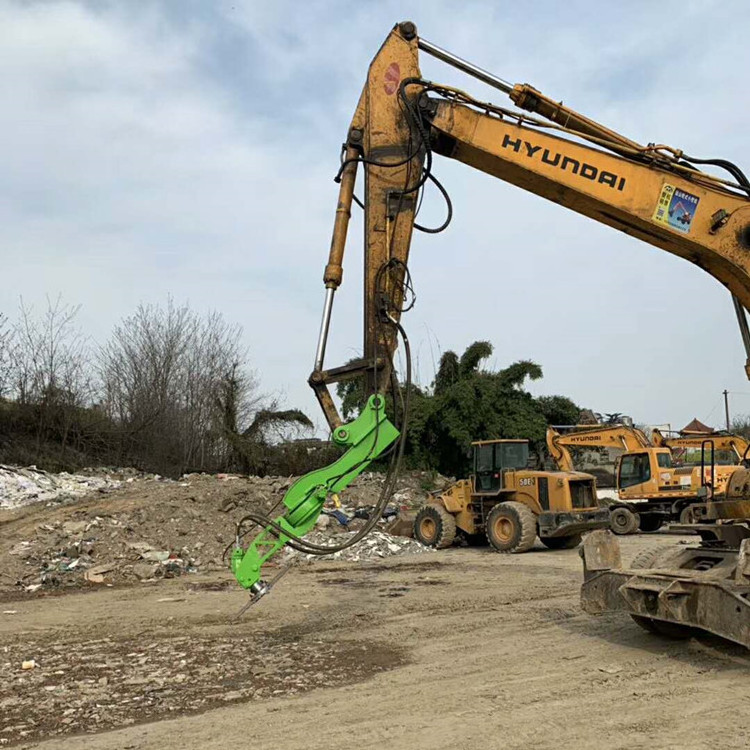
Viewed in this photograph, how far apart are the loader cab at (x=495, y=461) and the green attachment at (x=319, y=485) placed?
10.1 metres

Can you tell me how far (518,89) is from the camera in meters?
7.13

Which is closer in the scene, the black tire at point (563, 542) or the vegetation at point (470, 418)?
the black tire at point (563, 542)

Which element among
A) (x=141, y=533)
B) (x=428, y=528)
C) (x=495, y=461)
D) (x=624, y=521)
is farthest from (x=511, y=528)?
(x=141, y=533)

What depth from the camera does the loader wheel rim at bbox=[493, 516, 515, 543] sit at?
15.6 metres

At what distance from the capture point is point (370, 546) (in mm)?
15867

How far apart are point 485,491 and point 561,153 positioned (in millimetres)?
10623

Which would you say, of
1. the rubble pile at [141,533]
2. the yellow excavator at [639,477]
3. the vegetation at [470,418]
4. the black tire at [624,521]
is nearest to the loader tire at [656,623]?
the rubble pile at [141,533]

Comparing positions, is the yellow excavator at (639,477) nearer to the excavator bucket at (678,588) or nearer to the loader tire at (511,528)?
the loader tire at (511,528)

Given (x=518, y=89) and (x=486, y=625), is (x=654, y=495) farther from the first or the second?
(x=518, y=89)

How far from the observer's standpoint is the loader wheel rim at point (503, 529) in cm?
1556

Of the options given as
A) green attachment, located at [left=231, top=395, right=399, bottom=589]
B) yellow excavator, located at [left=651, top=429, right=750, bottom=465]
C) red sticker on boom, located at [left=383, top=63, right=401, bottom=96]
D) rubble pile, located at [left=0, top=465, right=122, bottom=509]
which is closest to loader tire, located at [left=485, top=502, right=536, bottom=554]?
yellow excavator, located at [left=651, top=429, right=750, bottom=465]

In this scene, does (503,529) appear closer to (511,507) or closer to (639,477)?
(511,507)

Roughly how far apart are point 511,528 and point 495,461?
1518 mm

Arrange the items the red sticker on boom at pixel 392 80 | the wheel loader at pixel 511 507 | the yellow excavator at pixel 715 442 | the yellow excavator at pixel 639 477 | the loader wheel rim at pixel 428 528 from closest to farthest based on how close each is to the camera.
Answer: the red sticker on boom at pixel 392 80
the wheel loader at pixel 511 507
the loader wheel rim at pixel 428 528
the yellow excavator at pixel 639 477
the yellow excavator at pixel 715 442
